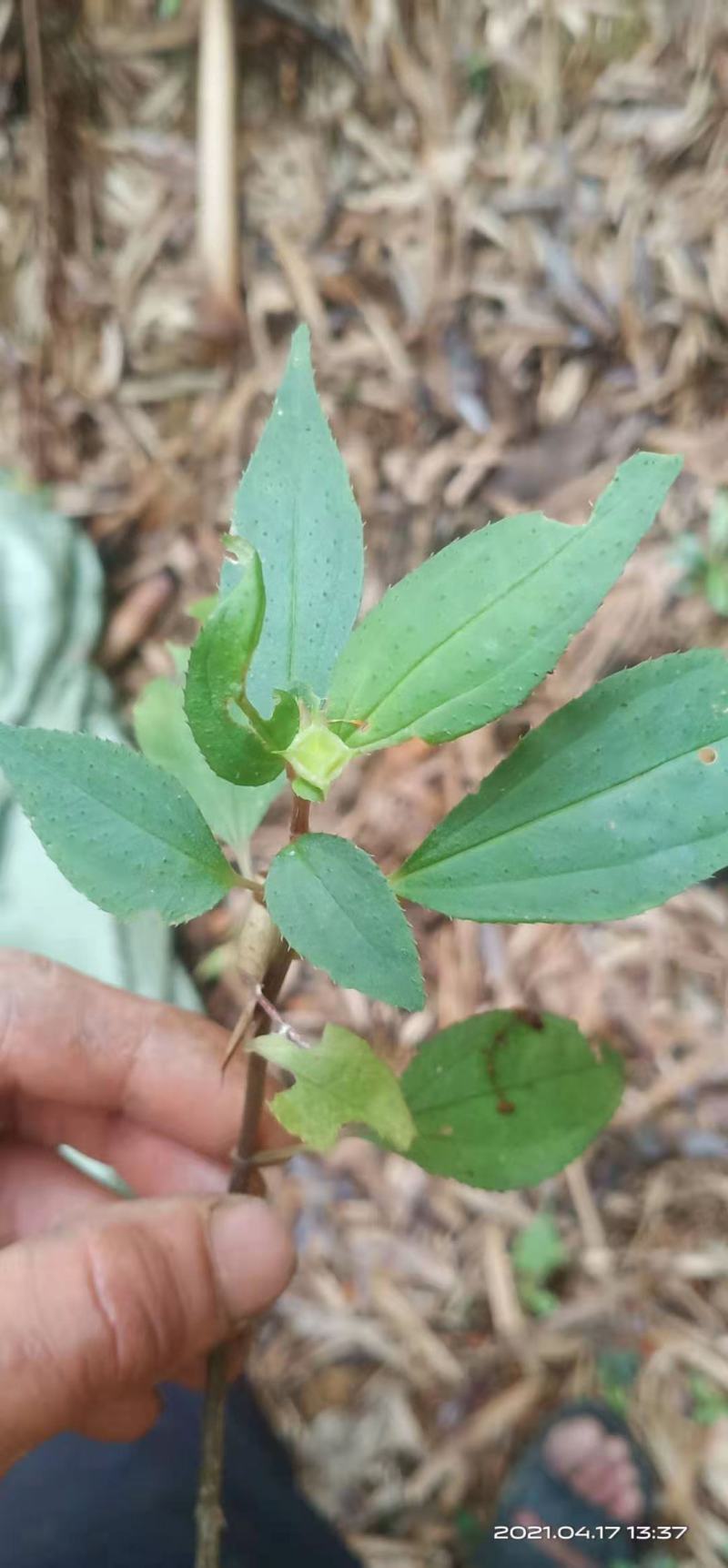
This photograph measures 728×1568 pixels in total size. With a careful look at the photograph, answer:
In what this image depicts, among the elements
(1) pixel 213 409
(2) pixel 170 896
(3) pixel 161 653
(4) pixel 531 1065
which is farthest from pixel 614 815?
(1) pixel 213 409

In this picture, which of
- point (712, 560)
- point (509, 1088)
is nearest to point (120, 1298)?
point (509, 1088)

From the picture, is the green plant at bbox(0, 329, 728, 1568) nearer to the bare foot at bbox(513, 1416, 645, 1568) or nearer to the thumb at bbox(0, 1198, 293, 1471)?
the thumb at bbox(0, 1198, 293, 1471)

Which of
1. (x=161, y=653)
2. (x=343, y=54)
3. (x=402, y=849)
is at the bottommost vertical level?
(x=402, y=849)

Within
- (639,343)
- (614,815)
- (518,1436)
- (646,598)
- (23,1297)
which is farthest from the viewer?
(639,343)

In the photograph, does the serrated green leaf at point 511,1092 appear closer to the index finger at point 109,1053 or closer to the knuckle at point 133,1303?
the knuckle at point 133,1303

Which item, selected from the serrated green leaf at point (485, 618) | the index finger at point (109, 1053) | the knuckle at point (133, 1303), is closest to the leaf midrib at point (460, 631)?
the serrated green leaf at point (485, 618)

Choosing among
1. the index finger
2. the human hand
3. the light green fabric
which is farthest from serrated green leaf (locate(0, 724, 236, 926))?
the light green fabric

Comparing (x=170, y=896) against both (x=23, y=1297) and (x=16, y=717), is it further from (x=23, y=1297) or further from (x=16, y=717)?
(x=16, y=717)
